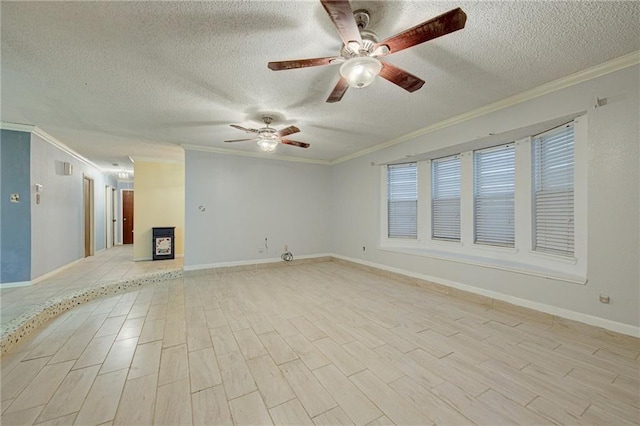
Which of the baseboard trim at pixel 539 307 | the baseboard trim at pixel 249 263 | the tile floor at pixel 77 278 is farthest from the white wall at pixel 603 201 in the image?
the tile floor at pixel 77 278

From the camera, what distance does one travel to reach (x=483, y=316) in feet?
9.73

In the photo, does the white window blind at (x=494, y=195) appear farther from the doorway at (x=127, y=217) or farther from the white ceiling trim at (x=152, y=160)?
the doorway at (x=127, y=217)

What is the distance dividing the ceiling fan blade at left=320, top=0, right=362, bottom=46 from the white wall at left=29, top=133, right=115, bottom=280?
543 cm

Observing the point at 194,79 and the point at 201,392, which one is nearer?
the point at 201,392

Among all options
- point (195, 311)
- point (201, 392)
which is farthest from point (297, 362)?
point (195, 311)

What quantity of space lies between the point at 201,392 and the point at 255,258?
403cm

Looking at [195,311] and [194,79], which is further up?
[194,79]

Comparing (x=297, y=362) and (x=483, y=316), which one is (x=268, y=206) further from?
(x=483, y=316)

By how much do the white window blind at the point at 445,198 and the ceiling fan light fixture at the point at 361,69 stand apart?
2954 millimetres

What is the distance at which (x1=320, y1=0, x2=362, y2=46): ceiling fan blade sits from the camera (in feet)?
4.21

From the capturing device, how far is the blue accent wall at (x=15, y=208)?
380 cm

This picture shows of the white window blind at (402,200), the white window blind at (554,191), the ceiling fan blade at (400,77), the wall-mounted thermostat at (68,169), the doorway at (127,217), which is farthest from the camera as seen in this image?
the doorway at (127,217)

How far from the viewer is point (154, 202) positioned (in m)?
6.44

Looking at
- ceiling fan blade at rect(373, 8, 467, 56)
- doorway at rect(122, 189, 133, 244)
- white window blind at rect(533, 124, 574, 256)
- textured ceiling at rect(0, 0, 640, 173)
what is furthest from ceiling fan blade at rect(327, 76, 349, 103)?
doorway at rect(122, 189, 133, 244)
